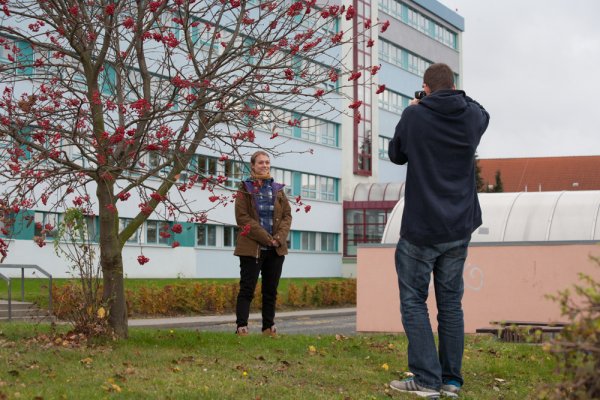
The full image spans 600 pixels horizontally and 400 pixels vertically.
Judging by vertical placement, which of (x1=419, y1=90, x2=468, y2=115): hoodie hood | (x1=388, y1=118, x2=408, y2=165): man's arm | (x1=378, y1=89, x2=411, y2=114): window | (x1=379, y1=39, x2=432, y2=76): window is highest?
(x1=379, y1=39, x2=432, y2=76): window

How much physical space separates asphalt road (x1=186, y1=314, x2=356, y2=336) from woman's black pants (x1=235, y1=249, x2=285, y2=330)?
8.61m

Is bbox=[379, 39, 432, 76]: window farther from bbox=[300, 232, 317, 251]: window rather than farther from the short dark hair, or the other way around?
the short dark hair

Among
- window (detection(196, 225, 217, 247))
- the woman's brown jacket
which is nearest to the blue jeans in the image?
the woman's brown jacket

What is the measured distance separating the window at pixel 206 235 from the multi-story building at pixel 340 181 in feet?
0.15

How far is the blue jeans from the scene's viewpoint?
6.47 metres

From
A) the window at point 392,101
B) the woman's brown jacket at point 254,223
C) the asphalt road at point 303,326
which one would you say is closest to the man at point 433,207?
the woman's brown jacket at point 254,223

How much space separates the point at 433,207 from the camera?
21.0 ft

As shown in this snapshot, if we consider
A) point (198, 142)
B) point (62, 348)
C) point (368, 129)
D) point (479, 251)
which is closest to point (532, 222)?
point (479, 251)

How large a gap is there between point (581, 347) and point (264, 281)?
6751 millimetres

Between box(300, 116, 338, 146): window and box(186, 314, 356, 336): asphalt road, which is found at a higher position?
box(300, 116, 338, 146): window

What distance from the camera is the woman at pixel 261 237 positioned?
9727 millimetres

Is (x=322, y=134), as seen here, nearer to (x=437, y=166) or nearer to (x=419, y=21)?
(x=419, y=21)

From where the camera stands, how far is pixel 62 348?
26.0 ft

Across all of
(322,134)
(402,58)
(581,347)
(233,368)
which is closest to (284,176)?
(322,134)
